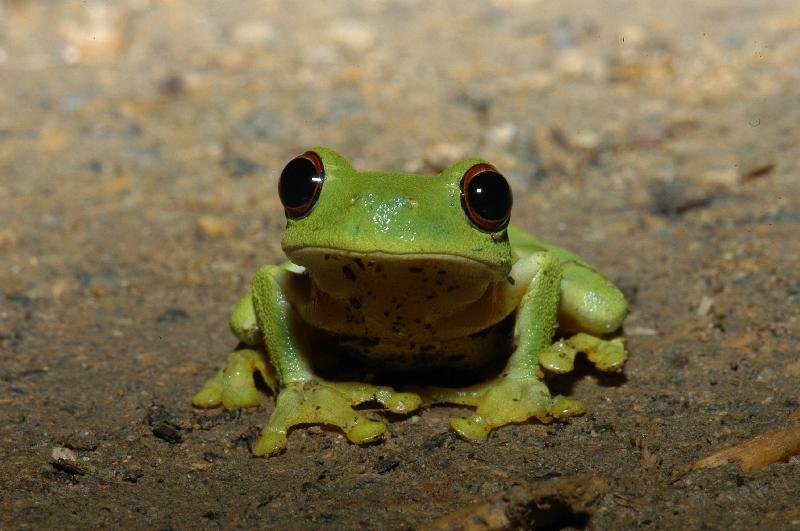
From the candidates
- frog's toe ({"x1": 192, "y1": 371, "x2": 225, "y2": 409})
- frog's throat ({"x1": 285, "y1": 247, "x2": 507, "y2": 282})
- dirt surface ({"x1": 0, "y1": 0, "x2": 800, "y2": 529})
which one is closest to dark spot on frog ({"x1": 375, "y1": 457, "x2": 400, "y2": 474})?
dirt surface ({"x1": 0, "y1": 0, "x2": 800, "y2": 529})

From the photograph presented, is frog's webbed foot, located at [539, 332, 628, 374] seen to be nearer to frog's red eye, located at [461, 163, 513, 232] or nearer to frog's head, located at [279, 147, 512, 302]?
frog's head, located at [279, 147, 512, 302]

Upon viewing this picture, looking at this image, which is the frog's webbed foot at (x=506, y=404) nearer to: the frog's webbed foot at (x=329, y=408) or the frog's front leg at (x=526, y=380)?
the frog's front leg at (x=526, y=380)

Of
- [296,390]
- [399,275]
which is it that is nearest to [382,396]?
[296,390]

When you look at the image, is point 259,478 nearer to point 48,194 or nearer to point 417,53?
point 48,194

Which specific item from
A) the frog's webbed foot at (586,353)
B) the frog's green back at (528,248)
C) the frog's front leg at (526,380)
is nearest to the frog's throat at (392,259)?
the frog's front leg at (526,380)

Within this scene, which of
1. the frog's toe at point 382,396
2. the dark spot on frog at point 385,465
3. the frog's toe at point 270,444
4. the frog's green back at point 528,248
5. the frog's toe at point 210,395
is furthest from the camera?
the frog's green back at point 528,248

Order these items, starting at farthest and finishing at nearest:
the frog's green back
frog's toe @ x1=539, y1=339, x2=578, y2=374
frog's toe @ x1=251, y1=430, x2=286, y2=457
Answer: the frog's green back
frog's toe @ x1=539, y1=339, x2=578, y2=374
frog's toe @ x1=251, y1=430, x2=286, y2=457
